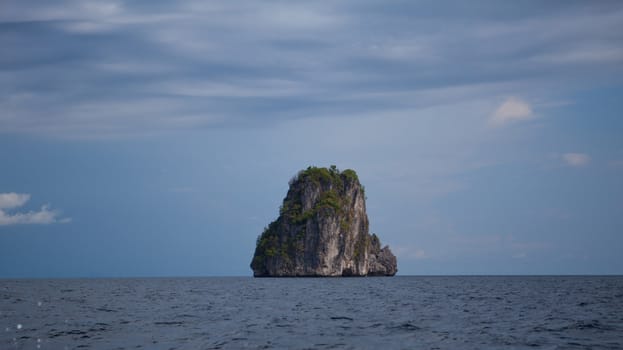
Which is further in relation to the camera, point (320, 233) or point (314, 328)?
point (320, 233)

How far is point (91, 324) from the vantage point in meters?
34.1

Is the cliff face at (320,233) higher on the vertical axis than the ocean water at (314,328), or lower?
higher

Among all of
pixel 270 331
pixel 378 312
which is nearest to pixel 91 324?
pixel 270 331

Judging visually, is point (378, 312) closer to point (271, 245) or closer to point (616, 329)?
point (616, 329)

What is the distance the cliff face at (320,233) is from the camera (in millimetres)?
164125

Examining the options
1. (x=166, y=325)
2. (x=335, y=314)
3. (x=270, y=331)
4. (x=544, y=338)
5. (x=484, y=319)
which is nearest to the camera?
(x=544, y=338)

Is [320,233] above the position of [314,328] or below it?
above

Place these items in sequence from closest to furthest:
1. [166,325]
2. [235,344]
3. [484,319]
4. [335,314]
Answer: [235,344], [166,325], [484,319], [335,314]

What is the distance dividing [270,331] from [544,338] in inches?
527

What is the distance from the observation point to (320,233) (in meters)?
164

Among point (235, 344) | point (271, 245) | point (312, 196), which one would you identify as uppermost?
point (312, 196)

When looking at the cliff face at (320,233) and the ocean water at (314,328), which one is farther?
the cliff face at (320,233)

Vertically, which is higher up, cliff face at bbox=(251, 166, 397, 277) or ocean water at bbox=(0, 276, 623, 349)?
cliff face at bbox=(251, 166, 397, 277)

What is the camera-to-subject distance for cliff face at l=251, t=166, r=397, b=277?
16412 centimetres
